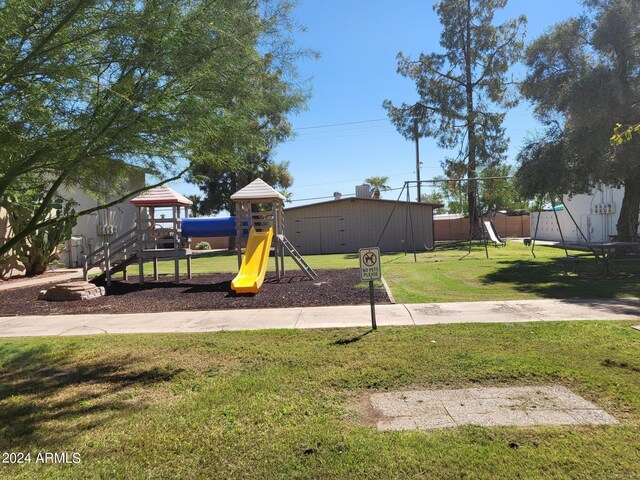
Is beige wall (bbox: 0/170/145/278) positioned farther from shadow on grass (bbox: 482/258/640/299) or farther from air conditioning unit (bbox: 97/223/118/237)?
shadow on grass (bbox: 482/258/640/299)

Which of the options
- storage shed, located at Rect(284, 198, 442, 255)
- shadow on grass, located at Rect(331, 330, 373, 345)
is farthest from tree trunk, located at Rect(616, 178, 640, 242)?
shadow on grass, located at Rect(331, 330, 373, 345)

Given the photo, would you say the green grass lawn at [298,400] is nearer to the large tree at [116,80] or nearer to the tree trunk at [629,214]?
the large tree at [116,80]

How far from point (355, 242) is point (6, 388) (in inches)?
1003

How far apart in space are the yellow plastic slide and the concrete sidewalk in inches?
77.4

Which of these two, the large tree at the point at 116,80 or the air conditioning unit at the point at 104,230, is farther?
the air conditioning unit at the point at 104,230

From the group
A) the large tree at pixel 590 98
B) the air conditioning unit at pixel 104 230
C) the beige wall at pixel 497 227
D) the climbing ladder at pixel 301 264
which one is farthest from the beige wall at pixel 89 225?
the beige wall at pixel 497 227

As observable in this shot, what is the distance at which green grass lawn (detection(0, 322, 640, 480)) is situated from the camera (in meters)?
3.09

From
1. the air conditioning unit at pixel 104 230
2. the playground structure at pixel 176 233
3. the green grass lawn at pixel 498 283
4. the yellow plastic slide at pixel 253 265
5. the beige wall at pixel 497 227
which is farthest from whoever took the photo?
the beige wall at pixel 497 227

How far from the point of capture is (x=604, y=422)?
361 cm

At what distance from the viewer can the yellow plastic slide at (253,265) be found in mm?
11102

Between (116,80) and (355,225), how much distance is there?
2590 centimetres

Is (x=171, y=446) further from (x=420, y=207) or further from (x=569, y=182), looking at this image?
(x=420, y=207)

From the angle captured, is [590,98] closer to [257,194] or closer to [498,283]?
[498,283]

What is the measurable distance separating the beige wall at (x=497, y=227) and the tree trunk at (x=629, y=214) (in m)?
24.2
